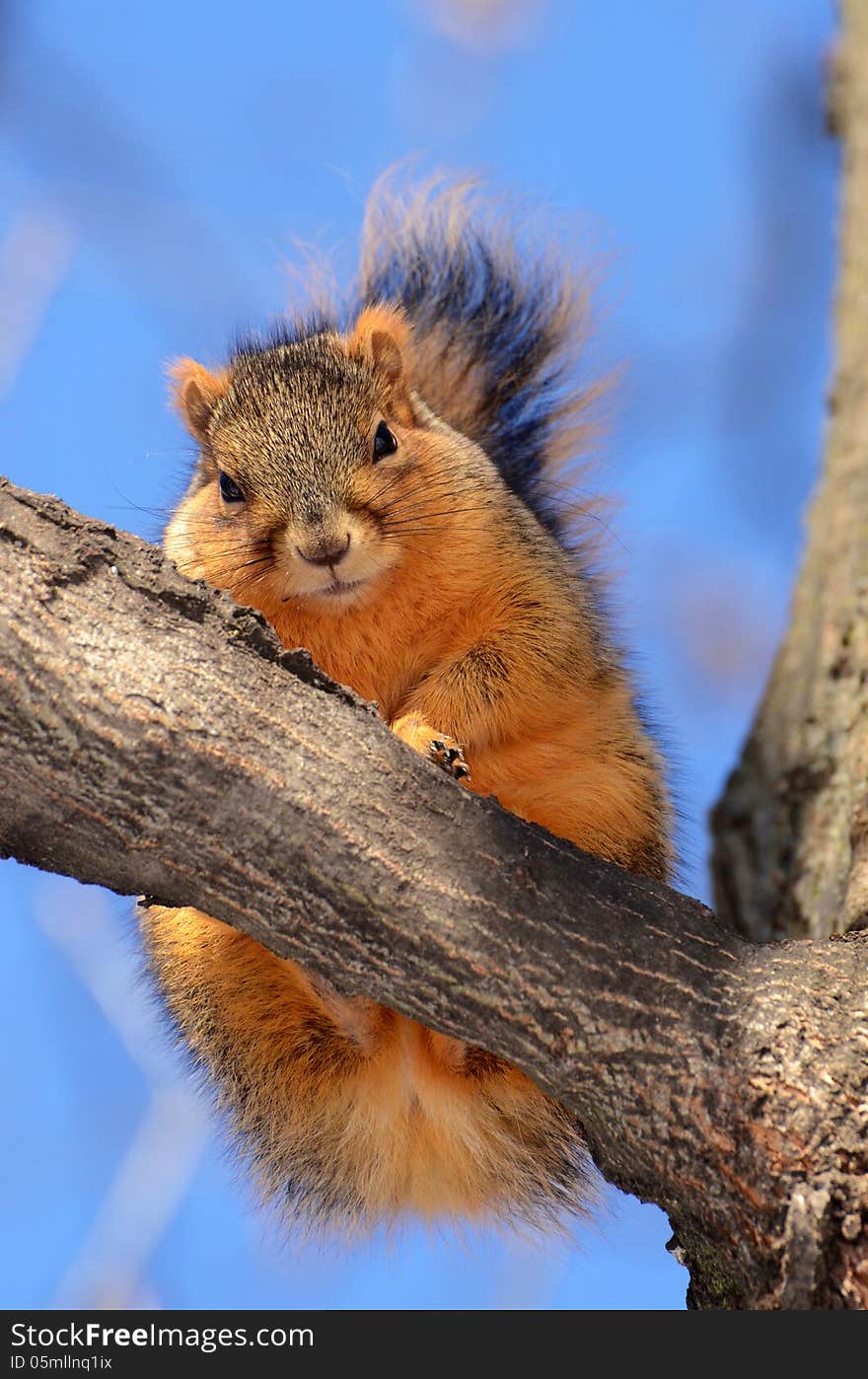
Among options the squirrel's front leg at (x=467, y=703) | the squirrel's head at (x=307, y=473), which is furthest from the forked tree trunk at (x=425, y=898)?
the squirrel's head at (x=307, y=473)

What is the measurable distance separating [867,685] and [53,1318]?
1.93 metres

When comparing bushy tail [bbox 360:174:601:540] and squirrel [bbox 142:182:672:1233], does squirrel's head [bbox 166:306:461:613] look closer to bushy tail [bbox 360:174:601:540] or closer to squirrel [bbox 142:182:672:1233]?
squirrel [bbox 142:182:672:1233]

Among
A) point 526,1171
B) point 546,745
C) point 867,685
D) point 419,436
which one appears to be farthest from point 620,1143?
point 419,436

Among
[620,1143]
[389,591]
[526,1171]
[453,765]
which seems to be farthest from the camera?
[389,591]

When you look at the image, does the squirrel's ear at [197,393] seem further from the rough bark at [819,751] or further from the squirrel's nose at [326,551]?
the rough bark at [819,751]

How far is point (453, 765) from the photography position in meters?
2.28

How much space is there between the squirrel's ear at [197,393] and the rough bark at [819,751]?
1.42 m

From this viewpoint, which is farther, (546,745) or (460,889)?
(546,745)

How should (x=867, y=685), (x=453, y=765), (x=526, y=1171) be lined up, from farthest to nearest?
(x=867, y=685)
(x=526, y=1171)
(x=453, y=765)

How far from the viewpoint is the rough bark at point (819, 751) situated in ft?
9.16

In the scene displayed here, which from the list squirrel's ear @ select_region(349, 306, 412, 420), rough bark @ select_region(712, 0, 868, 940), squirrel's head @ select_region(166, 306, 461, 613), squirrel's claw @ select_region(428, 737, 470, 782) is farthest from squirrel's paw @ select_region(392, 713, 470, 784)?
squirrel's ear @ select_region(349, 306, 412, 420)

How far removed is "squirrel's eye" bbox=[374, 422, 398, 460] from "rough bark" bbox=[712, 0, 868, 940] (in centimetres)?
105

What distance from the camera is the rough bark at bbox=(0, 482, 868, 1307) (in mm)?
1763

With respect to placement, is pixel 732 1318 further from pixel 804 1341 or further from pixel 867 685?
pixel 867 685
